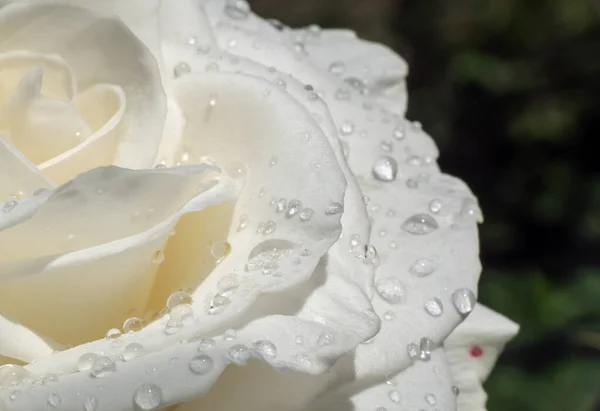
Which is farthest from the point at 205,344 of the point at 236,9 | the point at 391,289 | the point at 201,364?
the point at 236,9

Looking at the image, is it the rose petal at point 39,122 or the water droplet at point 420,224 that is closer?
the rose petal at point 39,122

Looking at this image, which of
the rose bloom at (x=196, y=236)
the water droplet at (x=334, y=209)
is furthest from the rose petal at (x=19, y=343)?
the water droplet at (x=334, y=209)

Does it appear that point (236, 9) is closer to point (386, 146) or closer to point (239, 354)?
point (386, 146)

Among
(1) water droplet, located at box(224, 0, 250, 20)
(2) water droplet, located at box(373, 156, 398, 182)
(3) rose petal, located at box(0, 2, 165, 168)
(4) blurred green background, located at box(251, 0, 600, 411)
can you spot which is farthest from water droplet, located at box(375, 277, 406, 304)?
(4) blurred green background, located at box(251, 0, 600, 411)

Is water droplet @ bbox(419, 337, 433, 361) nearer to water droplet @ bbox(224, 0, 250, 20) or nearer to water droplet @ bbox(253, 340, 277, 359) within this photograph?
water droplet @ bbox(253, 340, 277, 359)

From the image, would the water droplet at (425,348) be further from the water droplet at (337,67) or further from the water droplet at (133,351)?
the water droplet at (337,67)

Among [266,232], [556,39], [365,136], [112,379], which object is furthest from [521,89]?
[112,379]
